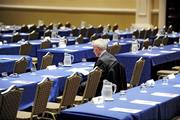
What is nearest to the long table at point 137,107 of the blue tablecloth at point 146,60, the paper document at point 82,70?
the paper document at point 82,70

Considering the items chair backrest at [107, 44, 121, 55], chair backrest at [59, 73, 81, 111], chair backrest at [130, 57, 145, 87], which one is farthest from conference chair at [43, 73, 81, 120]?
chair backrest at [107, 44, 121, 55]

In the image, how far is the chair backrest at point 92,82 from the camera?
8109mm

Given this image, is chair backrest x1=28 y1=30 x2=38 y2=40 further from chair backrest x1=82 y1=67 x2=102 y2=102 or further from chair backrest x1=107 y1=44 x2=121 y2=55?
chair backrest x1=82 y1=67 x2=102 y2=102

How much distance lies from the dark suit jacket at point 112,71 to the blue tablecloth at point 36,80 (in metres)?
0.51

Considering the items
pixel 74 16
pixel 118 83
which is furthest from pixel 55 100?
pixel 74 16

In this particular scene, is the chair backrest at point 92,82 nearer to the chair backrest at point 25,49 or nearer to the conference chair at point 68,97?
the conference chair at point 68,97

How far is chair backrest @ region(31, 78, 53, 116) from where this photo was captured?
278 inches

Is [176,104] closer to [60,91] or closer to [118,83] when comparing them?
[118,83]

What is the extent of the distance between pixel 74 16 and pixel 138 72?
15.3 metres

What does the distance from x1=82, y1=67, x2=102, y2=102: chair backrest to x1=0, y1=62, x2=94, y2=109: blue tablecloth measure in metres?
0.46

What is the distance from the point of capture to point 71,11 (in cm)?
2502

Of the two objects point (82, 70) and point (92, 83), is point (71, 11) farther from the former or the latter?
point (92, 83)

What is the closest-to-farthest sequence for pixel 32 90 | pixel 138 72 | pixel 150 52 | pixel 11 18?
pixel 32 90
pixel 138 72
pixel 150 52
pixel 11 18

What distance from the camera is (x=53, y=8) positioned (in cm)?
2538
